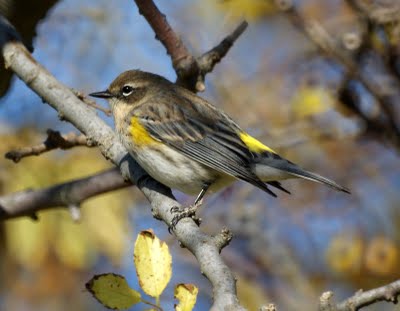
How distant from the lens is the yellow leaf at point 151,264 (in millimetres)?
2625

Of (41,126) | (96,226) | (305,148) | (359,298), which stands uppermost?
(305,148)

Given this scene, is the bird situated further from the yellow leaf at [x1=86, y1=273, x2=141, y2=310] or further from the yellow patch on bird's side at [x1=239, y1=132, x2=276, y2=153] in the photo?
the yellow leaf at [x1=86, y1=273, x2=141, y2=310]

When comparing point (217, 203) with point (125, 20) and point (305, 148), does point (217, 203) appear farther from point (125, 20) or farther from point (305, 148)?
point (125, 20)

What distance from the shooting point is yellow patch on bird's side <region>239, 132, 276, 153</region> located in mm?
5114

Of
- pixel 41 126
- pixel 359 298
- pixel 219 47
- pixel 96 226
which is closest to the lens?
pixel 359 298

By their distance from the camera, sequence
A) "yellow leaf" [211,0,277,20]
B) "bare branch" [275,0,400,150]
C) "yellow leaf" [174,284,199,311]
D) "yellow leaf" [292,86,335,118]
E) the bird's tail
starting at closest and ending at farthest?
"yellow leaf" [174,284,199,311], "bare branch" [275,0,400,150], the bird's tail, "yellow leaf" [292,86,335,118], "yellow leaf" [211,0,277,20]

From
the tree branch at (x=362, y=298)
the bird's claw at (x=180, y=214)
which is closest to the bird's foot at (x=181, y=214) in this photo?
the bird's claw at (x=180, y=214)

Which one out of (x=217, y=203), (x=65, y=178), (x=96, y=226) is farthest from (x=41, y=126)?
(x=217, y=203)

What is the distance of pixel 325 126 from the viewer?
5.24 metres

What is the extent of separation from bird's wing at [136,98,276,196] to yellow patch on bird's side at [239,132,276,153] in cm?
6

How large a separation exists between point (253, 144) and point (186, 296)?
9.33 ft

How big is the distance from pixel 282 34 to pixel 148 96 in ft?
7.15

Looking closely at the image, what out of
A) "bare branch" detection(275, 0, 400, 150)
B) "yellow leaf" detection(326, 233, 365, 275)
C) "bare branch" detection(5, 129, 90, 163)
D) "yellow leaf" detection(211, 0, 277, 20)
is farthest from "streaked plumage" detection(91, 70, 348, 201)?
"yellow leaf" detection(211, 0, 277, 20)

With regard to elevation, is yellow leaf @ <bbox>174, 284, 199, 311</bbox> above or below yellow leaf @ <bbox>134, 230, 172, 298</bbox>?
below
